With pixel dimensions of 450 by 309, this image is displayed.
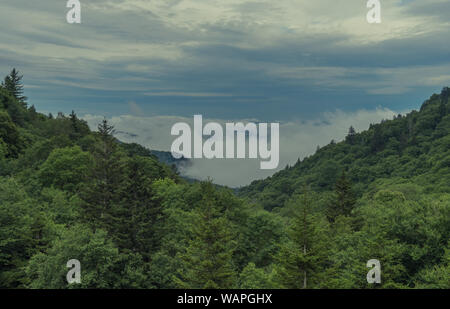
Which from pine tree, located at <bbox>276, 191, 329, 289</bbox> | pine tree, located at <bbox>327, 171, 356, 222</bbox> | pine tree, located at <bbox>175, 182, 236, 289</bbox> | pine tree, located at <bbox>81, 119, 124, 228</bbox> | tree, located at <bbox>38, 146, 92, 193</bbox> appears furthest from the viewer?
pine tree, located at <bbox>327, 171, 356, 222</bbox>

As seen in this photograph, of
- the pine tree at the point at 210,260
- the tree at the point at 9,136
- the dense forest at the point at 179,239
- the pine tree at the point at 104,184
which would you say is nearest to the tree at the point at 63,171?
the dense forest at the point at 179,239

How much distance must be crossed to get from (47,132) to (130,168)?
69543 mm

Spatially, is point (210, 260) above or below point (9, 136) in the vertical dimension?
below

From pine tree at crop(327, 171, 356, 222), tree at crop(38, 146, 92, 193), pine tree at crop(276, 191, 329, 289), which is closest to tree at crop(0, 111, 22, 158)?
tree at crop(38, 146, 92, 193)

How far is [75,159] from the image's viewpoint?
63.4 m

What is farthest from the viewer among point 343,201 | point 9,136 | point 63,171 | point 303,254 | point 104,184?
point 9,136

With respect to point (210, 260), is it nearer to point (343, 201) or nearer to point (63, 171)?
point (63, 171)

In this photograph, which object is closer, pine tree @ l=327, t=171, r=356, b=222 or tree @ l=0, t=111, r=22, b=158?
pine tree @ l=327, t=171, r=356, b=222

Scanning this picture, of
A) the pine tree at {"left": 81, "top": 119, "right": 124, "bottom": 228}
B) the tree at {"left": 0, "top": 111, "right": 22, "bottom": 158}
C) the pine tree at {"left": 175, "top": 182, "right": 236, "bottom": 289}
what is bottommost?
the pine tree at {"left": 175, "top": 182, "right": 236, "bottom": 289}

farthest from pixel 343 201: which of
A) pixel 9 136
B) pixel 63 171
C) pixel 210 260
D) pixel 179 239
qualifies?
pixel 9 136

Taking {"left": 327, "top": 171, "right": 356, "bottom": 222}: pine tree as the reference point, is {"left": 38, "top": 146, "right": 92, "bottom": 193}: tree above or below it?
above

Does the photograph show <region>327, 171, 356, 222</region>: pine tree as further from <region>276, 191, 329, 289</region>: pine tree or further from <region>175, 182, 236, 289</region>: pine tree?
<region>276, 191, 329, 289</region>: pine tree
